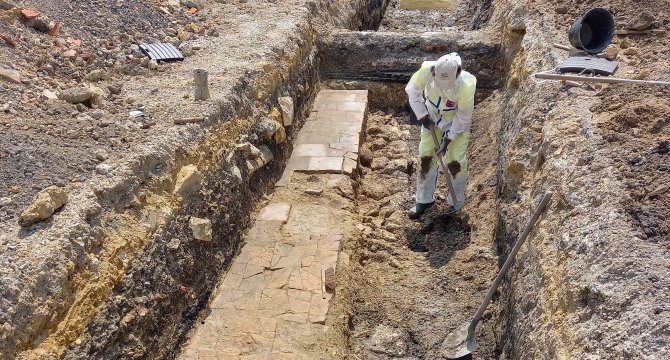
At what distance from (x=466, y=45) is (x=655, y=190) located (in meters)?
4.64

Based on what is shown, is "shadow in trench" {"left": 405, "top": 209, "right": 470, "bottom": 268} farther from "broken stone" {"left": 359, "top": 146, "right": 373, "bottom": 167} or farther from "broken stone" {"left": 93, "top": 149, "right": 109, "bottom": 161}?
"broken stone" {"left": 93, "top": 149, "right": 109, "bottom": 161}

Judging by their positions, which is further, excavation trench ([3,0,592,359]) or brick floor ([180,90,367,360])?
brick floor ([180,90,367,360])

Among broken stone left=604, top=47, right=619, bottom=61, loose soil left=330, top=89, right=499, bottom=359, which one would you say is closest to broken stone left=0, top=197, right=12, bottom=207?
loose soil left=330, top=89, right=499, bottom=359

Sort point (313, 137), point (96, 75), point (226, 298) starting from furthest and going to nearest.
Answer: point (313, 137)
point (96, 75)
point (226, 298)

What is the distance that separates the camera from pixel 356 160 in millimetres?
6207

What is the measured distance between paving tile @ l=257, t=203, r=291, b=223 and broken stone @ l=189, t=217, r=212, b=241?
96 centimetres

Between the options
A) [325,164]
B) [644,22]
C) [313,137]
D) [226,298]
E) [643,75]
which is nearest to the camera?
[226,298]

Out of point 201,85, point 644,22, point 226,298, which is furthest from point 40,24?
point 644,22

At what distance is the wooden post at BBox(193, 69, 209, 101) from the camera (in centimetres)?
482

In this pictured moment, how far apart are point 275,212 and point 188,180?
3.98ft

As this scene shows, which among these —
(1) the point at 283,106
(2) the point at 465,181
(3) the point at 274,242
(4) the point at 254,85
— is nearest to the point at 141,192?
(3) the point at 274,242

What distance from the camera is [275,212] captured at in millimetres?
5289

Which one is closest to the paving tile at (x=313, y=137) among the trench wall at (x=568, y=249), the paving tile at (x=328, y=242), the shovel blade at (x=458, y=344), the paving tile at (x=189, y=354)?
the paving tile at (x=328, y=242)

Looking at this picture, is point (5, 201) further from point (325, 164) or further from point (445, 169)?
point (445, 169)
